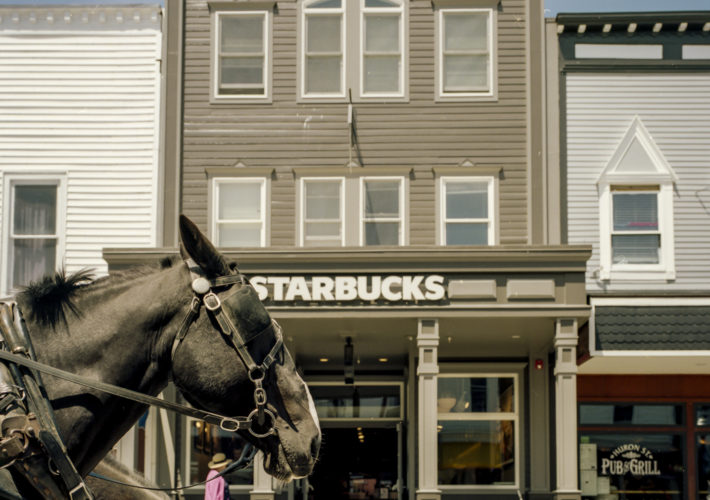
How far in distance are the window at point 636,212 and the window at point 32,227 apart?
9934mm

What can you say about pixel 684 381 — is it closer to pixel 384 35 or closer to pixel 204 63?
pixel 384 35

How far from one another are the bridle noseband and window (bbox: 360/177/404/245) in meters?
14.5

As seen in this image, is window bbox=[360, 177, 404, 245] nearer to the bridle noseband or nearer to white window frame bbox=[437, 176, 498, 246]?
white window frame bbox=[437, 176, 498, 246]

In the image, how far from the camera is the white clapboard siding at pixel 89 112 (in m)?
18.5

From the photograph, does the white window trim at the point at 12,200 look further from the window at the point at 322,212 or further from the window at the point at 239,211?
the window at the point at 322,212

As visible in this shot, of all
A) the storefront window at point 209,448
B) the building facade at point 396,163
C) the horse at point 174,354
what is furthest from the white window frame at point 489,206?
the horse at point 174,354

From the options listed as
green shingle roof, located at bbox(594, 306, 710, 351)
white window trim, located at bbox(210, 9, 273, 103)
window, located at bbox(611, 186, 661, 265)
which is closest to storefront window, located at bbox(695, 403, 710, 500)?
green shingle roof, located at bbox(594, 306, 710, 351)

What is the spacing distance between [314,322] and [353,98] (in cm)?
440

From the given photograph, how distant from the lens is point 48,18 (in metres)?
18.9

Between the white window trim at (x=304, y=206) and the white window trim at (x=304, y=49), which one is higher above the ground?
the white window trim at (x=304, y=49)

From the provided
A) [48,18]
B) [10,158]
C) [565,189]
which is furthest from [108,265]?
[565,189]

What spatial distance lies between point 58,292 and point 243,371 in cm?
79

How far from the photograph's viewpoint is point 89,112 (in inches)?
736

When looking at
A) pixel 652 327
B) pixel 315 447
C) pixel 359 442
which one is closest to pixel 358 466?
pixel 359 442
